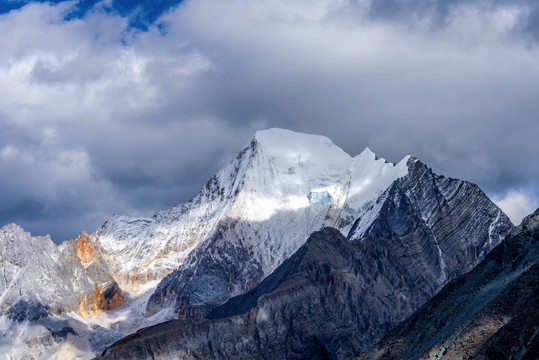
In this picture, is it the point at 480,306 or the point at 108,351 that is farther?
the point at 108,351

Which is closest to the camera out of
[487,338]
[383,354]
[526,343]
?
[526,343]

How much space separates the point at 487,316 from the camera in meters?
120

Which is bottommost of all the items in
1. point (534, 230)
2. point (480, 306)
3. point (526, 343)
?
point (526, 343)

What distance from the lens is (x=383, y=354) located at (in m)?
140

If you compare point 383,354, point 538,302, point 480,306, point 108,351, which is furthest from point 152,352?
point 538,302

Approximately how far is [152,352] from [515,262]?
3274 inches

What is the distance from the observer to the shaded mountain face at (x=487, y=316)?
108750mm

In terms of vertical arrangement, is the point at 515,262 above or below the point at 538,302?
above

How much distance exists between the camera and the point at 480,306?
432 feet

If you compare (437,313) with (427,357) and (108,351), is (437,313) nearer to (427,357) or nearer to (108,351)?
(427,357)

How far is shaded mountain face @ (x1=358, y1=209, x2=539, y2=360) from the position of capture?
357 ft

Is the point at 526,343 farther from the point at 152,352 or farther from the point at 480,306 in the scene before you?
the point at 152,352

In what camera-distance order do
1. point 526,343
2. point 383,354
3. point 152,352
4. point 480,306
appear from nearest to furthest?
point 526,343, point 480,306, point 383,354, point 152,352

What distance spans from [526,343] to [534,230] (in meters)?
38.2
